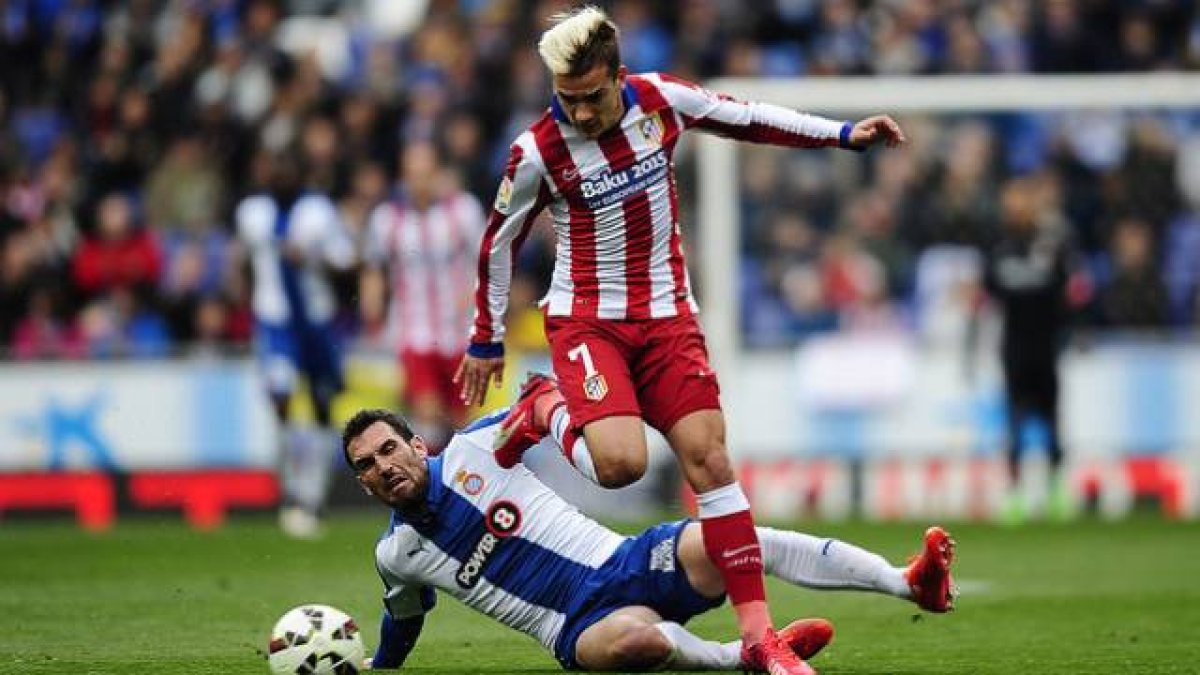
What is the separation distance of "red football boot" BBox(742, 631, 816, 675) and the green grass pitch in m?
0.58

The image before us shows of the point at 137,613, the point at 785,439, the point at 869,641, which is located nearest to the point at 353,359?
the point at 785,439

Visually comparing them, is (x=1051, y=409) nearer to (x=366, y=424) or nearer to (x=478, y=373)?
(x=478, y=373)

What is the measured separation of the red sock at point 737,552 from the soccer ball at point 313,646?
125 cm

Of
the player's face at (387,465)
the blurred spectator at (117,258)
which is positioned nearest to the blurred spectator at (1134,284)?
the blurred spectator at (117,258)

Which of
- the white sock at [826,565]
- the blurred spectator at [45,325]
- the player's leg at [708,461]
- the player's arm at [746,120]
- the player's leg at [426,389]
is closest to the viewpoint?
the player's leg at [708,461]

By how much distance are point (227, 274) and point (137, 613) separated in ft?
27.1

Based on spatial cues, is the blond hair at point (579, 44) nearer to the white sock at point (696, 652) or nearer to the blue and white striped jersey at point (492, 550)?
the blue and white striped jersey at point (492, 550)

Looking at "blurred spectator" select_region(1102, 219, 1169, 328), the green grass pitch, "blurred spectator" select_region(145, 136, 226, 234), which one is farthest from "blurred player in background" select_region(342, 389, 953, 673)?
"blurred spectator" select_region(145, 136, 226, 234)

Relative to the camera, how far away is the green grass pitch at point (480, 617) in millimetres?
9148

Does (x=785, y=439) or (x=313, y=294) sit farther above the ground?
(x=313, y=294)

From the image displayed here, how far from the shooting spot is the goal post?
18609mm

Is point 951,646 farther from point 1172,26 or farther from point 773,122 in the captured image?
point 1172,26

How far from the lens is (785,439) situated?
1872cm

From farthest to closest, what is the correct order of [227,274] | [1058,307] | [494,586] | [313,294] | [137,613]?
[227,274] → [1058,307] → [313,294] → [137,613] → [494,586]
